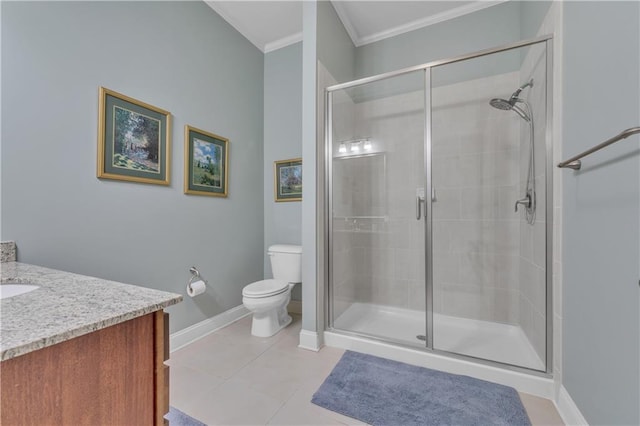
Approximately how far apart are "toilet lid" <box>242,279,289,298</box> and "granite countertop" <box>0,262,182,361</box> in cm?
119

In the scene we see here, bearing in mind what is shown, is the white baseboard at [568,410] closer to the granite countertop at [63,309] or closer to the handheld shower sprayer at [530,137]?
the handheld shower sprayer at [530,137]

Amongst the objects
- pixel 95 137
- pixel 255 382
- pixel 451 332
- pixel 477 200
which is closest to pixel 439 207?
pixel 477 200

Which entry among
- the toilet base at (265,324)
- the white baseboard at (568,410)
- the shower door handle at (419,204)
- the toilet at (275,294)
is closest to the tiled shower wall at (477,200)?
the shower door handle at (419,204)

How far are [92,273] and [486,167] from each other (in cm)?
290

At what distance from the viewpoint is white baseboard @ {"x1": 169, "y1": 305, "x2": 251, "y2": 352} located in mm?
1934

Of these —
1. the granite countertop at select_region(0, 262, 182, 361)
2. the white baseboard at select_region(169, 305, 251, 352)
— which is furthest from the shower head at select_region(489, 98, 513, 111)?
the white baseboard at select_region(169, 305, 251, 352)

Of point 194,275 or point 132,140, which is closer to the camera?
point 132,140

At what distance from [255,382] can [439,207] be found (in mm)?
1842

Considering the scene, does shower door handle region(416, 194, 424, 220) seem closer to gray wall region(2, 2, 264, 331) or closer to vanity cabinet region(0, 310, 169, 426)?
gray wall region(2, 2, 264, 331)

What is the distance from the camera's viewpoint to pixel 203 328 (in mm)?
2139

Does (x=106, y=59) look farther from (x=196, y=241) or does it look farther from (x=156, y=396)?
(x=156, y=396)

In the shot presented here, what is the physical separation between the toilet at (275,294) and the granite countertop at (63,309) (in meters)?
1.22

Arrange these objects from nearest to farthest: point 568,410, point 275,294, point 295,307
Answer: point 568,410, point 275,294, point 295,307

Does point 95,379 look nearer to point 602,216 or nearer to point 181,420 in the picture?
point 181,420
